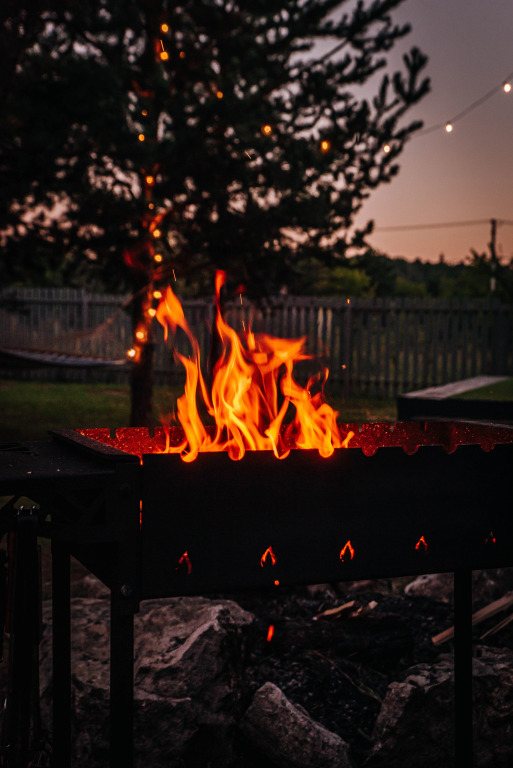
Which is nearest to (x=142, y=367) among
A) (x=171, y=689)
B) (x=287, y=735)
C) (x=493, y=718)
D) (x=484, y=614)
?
(x=484, y=614)

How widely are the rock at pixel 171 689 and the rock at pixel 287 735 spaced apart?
107 mm

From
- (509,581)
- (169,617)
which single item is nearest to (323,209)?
(509,581)

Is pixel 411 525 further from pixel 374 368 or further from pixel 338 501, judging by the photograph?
pixel 374 368

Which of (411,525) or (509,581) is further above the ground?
(411,525)

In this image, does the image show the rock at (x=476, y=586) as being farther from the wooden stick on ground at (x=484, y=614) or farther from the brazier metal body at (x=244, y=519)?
the brazier metal body at (x=244, y=519)

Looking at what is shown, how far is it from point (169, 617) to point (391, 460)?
56.4 inches

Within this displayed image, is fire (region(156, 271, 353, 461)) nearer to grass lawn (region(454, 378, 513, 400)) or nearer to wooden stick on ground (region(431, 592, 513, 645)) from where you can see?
wooden stick on ground (region(431, 592, 513, 645))

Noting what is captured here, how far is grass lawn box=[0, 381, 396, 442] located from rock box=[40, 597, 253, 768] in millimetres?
6367

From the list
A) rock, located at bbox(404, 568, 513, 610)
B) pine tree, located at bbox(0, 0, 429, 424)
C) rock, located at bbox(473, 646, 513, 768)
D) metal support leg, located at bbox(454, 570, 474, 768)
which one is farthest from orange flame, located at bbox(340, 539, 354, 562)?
pine tree, located at bbox(0, 0, 429, 424)

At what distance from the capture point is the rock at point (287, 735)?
257cm

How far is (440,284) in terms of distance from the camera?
3988 centimetres

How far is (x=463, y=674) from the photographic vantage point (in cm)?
255

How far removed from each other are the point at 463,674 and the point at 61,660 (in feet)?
4.47

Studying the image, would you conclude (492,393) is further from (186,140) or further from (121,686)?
(121,686)
